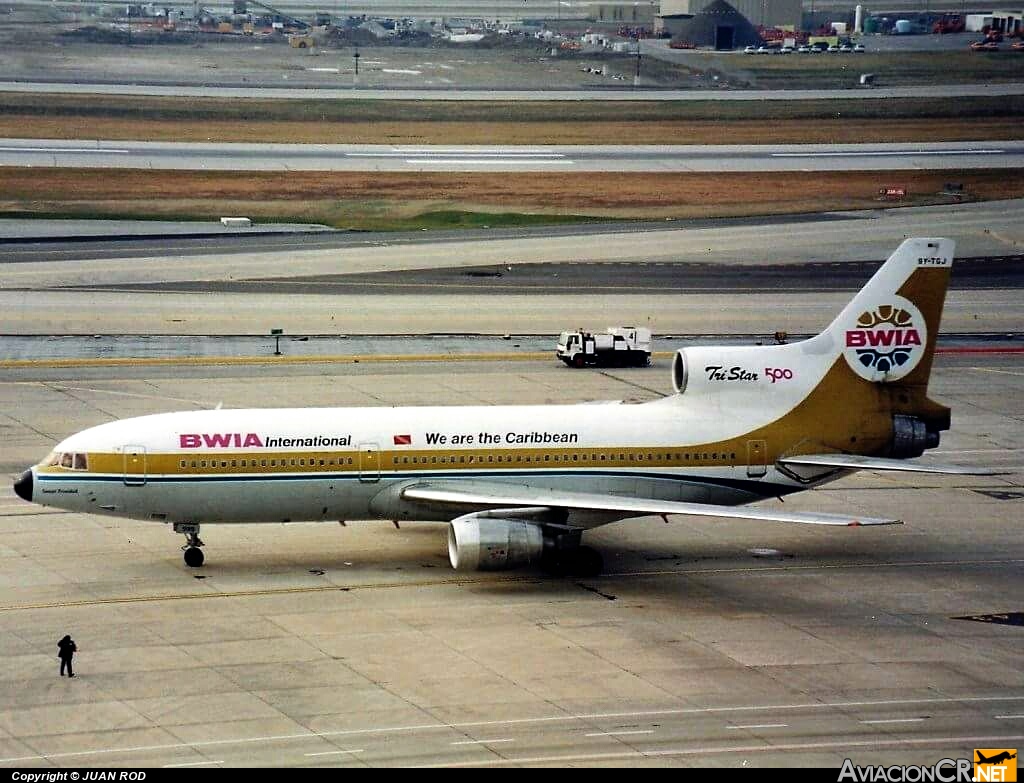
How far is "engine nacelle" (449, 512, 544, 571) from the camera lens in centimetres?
4631

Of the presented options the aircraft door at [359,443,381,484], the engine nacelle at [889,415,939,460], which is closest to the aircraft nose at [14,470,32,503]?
the aircraft door at [359,443,381,484]

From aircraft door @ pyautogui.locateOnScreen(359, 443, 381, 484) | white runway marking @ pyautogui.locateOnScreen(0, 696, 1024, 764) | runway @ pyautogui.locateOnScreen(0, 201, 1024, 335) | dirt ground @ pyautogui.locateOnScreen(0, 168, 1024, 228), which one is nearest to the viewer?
white runway marking @ pyautogui.locateOnScreen(0, 696, 1024, 764)

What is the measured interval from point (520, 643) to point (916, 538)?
17327 mm

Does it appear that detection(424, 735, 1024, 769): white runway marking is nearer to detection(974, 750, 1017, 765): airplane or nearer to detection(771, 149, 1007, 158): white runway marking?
detection(974, 750, 1017, 765): airplane

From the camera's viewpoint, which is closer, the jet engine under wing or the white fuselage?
the jet engine under wing

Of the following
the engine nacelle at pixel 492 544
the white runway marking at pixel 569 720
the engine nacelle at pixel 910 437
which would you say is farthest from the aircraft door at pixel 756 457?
the white runway marking at pixel 569 720

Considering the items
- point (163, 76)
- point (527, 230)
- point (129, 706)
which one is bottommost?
point (129, 706)

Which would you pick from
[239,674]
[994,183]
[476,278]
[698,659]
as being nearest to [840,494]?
[698,659]

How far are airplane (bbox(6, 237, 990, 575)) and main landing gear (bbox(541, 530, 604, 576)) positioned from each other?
2.2 inches

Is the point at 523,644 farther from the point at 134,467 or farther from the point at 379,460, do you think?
the point at 134,467

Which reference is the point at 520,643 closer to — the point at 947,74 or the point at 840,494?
Result: the point at 840,494

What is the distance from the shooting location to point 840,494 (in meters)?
58.2

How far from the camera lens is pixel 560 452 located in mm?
49312

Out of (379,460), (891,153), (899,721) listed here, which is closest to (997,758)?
(899,721)
